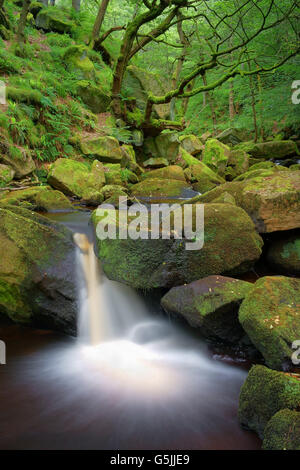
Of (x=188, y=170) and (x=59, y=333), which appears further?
(x=188, y=170)

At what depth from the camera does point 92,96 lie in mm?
11367

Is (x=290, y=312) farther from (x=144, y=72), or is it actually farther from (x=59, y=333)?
(x=144, y=72)

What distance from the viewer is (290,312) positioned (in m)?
2.49

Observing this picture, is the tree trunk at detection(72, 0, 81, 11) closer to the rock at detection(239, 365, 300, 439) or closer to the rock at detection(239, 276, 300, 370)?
the rock at detection(239, 276, 300, 370)

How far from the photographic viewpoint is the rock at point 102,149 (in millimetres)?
9228

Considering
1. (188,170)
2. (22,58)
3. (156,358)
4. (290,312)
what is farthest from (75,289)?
(22,58)

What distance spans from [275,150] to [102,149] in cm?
923

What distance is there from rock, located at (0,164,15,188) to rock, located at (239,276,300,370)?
579 cm

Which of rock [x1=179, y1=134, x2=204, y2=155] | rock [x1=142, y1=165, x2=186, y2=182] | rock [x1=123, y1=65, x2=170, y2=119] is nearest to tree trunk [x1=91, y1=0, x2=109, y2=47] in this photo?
rock [x1=123, y1=65, x2=170, y2=119]

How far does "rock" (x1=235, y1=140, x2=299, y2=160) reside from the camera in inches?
562

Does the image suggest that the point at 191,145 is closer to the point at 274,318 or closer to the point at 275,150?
the point at 275,150

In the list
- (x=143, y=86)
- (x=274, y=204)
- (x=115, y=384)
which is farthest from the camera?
(x=143, y=86)

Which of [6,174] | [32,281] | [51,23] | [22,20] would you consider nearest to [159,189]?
[6,174]

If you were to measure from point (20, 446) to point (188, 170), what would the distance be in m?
10.4
